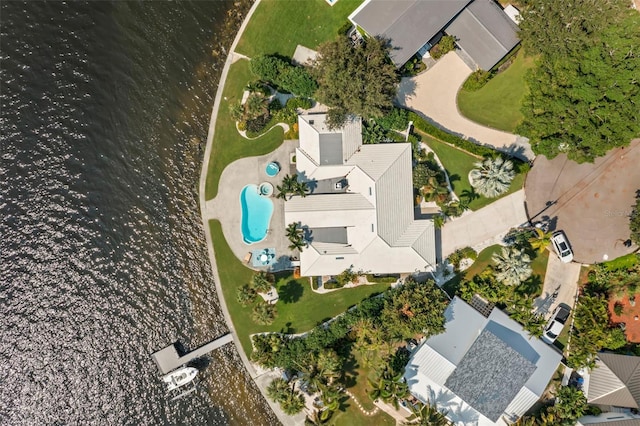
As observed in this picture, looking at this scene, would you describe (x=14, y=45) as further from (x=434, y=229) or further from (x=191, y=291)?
(x=434, y=229)

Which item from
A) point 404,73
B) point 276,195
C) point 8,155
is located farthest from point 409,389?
point 8,155

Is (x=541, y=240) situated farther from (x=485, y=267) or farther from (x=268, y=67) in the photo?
(x=268, y=67)

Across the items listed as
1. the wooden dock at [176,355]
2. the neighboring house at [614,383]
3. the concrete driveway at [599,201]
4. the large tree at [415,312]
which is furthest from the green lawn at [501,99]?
the wooden dock at [176,355]

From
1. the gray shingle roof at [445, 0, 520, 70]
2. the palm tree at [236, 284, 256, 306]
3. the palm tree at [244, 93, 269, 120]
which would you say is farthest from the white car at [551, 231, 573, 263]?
the palm tree at [244, 93, 269, 120]

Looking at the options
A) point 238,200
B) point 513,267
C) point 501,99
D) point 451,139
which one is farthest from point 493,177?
point 238,200

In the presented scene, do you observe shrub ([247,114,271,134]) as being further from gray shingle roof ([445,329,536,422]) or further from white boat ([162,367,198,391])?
gray shingle roof ([445,329,536,422])
